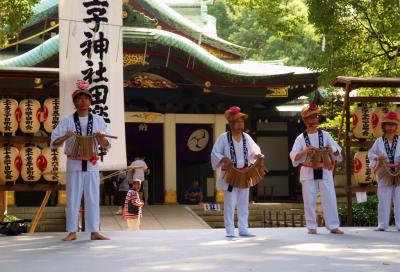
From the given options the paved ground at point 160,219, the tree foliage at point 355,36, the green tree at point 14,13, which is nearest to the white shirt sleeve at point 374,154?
the tree foliage at point 355,36

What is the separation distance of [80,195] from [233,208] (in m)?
1.80

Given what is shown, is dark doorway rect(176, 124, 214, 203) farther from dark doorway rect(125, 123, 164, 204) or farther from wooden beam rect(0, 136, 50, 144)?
wooden beam rect(0, 136, 50, 144)

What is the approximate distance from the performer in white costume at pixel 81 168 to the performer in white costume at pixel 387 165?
3.72 meters

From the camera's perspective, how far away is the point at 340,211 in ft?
47.0

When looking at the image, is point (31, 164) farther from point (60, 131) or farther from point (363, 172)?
point (363, 172)

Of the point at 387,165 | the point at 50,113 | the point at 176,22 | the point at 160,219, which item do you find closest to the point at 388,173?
the point at 387,165

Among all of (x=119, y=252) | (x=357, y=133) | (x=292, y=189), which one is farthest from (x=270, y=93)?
(x=119, y=252)

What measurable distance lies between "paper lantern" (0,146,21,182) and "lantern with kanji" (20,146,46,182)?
84 mm

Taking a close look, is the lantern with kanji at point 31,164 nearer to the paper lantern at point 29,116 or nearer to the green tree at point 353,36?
the paper lantern at point 29,116

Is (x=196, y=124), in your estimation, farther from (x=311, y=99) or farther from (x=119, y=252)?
(x=119, y=252)

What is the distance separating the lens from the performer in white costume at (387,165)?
399 inches

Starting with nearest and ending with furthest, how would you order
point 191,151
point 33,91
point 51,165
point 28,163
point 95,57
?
point 95,57, point 33,91, point 28,163, point 51,165, point 191,151

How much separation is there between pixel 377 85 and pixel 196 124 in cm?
1086

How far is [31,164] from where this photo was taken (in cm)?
1115
